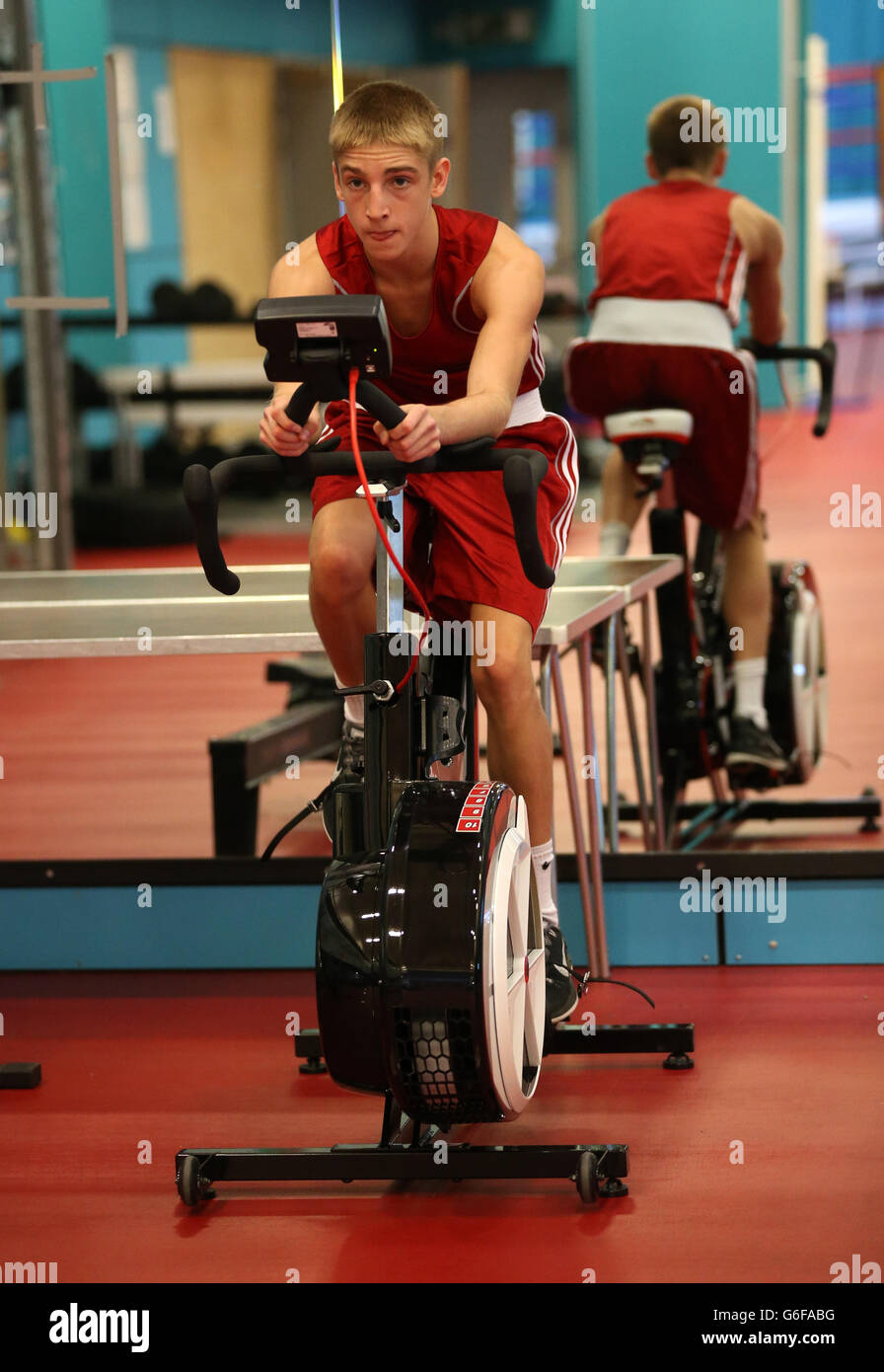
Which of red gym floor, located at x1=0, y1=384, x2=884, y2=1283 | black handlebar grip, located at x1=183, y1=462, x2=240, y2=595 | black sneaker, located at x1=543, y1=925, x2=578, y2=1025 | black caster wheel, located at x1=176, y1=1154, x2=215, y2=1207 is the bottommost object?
red gym floor, located at x1=0, y1=384, x2=884, y2=1283

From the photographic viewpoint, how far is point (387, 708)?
2.16 m

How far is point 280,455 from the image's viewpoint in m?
2.01

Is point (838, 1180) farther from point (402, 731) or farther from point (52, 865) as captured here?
point (52, 865)

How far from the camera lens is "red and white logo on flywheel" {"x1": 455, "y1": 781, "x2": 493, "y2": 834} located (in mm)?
2078

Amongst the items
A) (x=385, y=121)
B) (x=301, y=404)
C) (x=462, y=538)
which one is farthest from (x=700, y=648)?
(x=301, y=404)

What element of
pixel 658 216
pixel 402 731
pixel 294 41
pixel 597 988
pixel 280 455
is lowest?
pixel 597 988

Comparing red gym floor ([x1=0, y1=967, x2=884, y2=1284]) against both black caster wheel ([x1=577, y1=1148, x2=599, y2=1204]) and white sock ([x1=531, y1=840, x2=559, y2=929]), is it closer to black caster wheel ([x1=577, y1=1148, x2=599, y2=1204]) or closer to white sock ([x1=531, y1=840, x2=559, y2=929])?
black caster wheel ([x1=577, y1=1148, x2=599, y2=1204])

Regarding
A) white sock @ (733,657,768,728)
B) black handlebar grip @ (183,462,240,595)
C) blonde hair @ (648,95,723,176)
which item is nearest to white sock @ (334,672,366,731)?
black handlebar grip @ (183,462,240,595)

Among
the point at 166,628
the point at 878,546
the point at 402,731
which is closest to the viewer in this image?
the point at 402,731

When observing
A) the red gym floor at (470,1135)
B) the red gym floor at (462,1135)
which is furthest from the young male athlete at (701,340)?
the red gym floor at (462,1135)

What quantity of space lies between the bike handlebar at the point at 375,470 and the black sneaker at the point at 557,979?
72 centimetres

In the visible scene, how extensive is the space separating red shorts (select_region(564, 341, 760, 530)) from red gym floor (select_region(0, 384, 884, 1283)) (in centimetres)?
80
